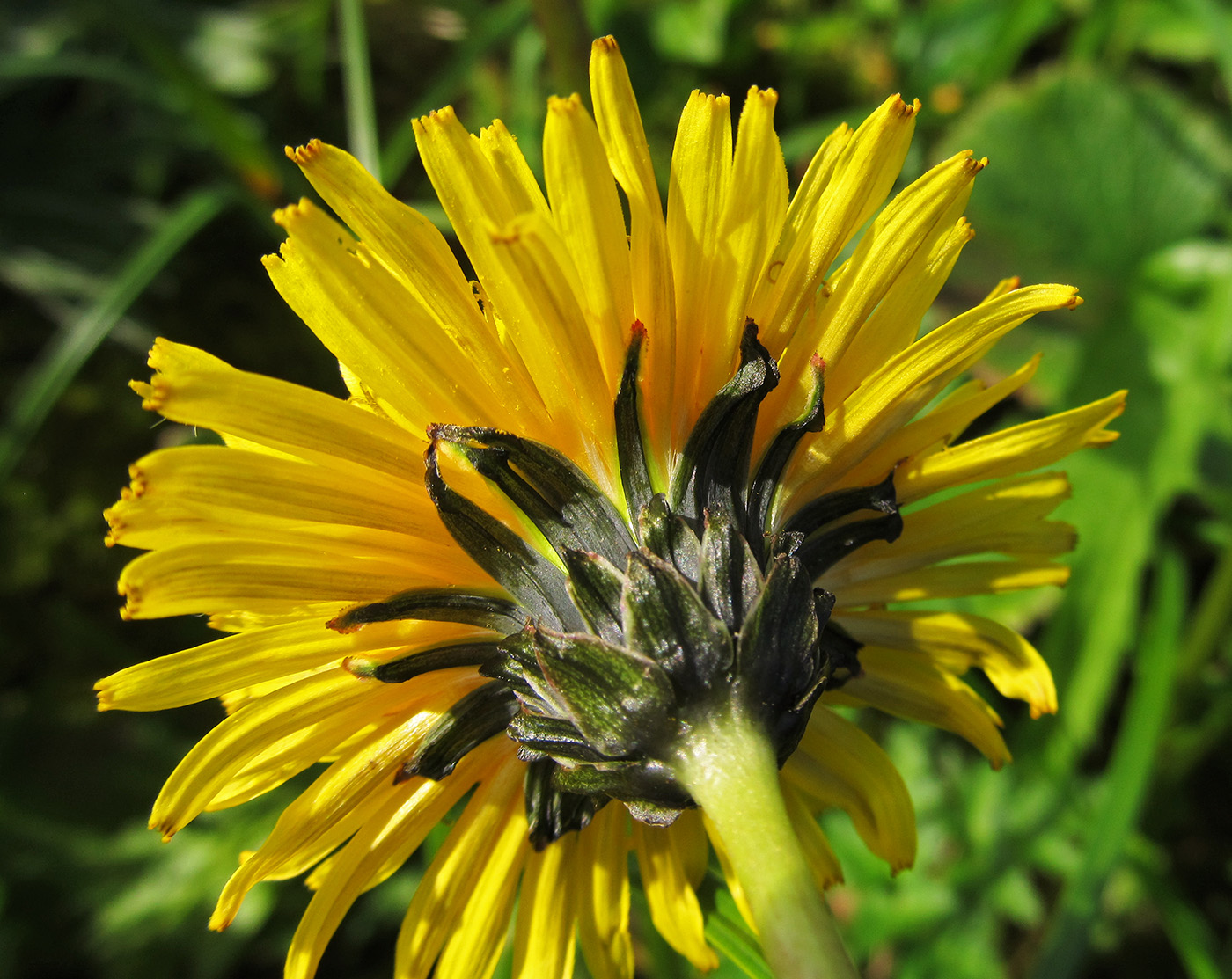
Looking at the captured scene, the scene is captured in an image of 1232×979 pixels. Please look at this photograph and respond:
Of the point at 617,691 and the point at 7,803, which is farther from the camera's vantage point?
the point at 7,803

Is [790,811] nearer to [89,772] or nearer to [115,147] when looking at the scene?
[89,772]

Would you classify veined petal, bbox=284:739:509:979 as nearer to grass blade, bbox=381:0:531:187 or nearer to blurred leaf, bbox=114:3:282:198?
grass blade, bbox=381:0:531:187

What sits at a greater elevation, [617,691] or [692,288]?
[692,288]

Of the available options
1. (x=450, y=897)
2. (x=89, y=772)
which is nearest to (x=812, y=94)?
(x=450, y=897)

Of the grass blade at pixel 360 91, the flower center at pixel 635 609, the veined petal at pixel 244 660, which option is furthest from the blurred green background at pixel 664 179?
the veined petal at pixel 244 660

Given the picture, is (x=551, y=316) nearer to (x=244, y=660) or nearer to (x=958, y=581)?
(x=244, y=660)

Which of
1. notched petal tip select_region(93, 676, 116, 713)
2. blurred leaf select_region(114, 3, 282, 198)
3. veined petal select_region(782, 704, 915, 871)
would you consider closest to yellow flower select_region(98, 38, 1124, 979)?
notched petal tip select_region(93, 676, 116, 713)

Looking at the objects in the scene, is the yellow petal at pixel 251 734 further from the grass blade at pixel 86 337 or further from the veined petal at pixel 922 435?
the grass blade at pixel 86 337
